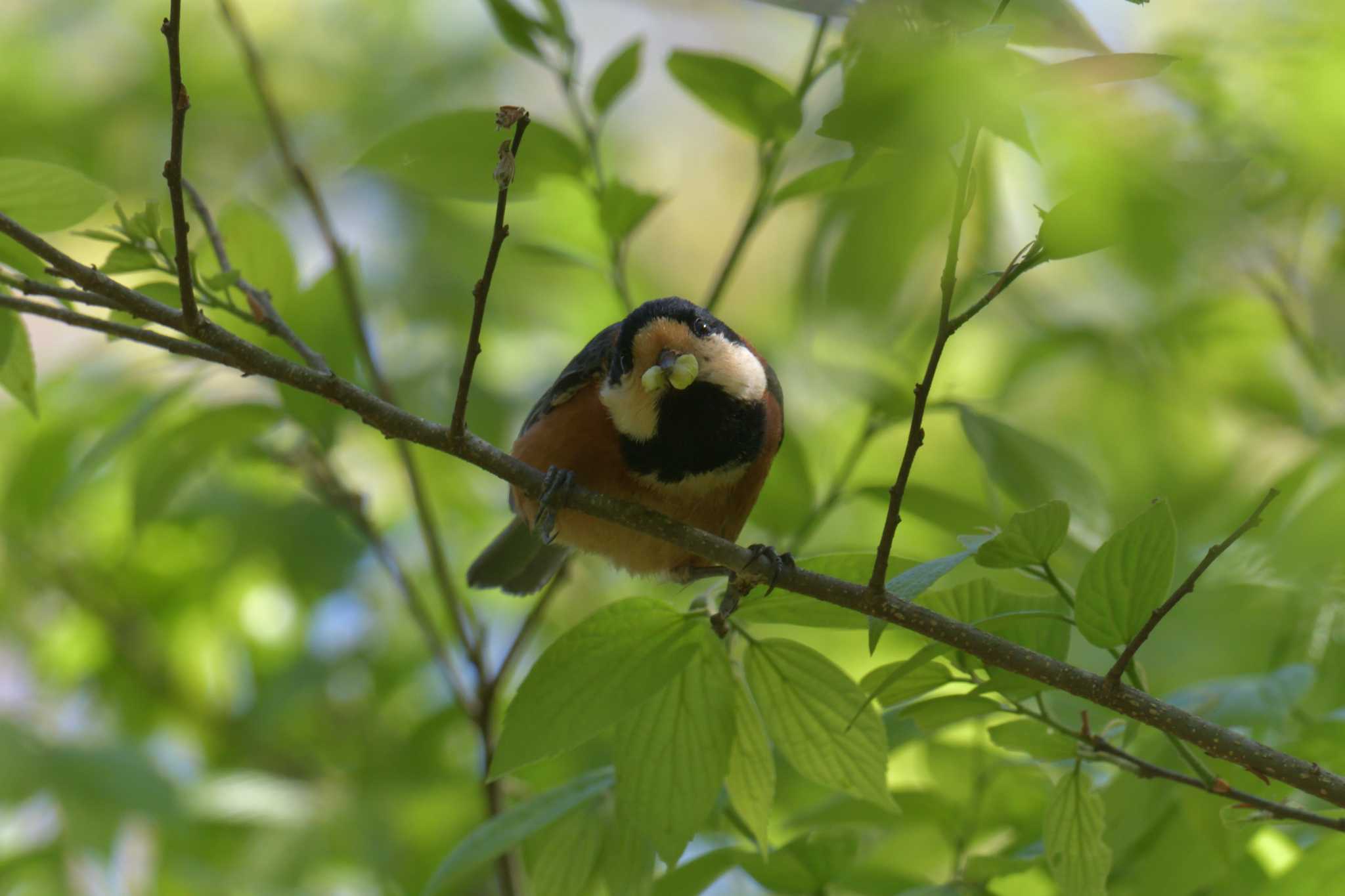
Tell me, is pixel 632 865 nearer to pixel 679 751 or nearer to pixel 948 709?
pixel 679 751

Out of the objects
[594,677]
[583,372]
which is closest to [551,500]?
[594,677]

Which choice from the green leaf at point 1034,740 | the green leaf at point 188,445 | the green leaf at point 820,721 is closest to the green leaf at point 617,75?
the green leaf at point 188,445

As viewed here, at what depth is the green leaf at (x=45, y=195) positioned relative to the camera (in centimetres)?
174

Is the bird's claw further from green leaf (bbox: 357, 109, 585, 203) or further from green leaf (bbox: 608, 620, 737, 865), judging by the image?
green leaf (bbox: 357, 109, 585, 203)

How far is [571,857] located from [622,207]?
1138mm

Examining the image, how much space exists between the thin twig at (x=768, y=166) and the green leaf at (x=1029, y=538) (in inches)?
36.1

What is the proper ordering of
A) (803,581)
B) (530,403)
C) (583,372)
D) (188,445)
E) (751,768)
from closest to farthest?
(803,581), (751,768), (188,445), (583,372), (530,403)

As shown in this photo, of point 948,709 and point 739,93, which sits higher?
point 739,93

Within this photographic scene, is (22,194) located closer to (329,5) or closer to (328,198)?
(328,198)

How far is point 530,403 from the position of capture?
360cm

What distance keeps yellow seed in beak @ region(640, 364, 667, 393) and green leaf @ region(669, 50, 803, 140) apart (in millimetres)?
473

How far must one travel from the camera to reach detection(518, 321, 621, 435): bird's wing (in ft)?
8.77

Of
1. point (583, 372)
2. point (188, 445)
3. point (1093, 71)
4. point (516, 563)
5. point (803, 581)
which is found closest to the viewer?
point (1093, 71)

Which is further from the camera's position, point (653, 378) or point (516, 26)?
point (653, 378)
